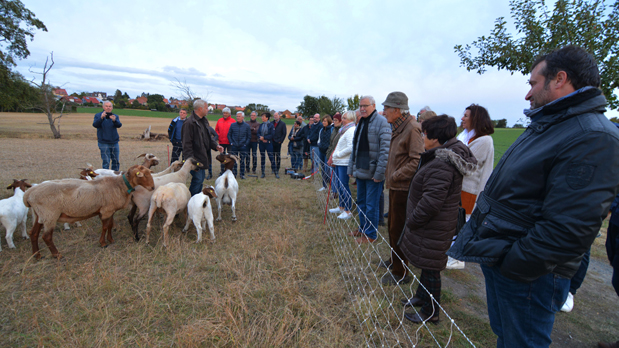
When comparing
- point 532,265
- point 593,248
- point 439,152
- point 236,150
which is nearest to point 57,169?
point 236,150

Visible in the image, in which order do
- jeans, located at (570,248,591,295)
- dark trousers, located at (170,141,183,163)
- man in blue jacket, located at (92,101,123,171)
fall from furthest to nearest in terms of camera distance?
dark trousers, located at (170,141,183,163)
man in blue jacket, located at (92,101,123,171)
jeans, located at (570,248,591,295)

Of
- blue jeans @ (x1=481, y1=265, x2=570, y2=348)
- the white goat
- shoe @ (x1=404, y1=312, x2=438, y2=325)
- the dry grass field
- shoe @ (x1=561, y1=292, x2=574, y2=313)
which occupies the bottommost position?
the dry grass field

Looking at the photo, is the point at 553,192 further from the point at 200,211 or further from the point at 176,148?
the point at 176,148

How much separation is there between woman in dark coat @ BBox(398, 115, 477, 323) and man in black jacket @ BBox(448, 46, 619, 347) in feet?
2.64

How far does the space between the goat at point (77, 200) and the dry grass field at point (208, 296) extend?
39cm

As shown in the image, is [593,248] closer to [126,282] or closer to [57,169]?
[126,282]

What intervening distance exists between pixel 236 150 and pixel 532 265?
347 inches

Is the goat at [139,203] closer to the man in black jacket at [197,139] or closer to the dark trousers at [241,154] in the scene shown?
the man in black jacket at [197,139]

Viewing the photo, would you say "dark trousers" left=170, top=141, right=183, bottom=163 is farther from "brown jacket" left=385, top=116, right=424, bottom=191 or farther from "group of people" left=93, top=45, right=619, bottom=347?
"group of people" left=93, top=45, right=619, bottom=347

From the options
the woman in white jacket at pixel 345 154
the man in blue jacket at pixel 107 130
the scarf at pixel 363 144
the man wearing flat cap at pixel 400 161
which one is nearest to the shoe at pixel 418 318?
the man wearing flat cap at pixel 400 161

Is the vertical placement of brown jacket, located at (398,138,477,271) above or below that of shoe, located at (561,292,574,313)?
above

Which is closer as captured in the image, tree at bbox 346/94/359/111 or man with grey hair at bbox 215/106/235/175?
man with grey hair at bbox 215/106/235/175

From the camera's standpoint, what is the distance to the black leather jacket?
1.20 meters

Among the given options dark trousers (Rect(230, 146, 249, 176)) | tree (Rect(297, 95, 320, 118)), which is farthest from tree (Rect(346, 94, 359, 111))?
dark trousers (Rect(230, 146, 249, 176))
